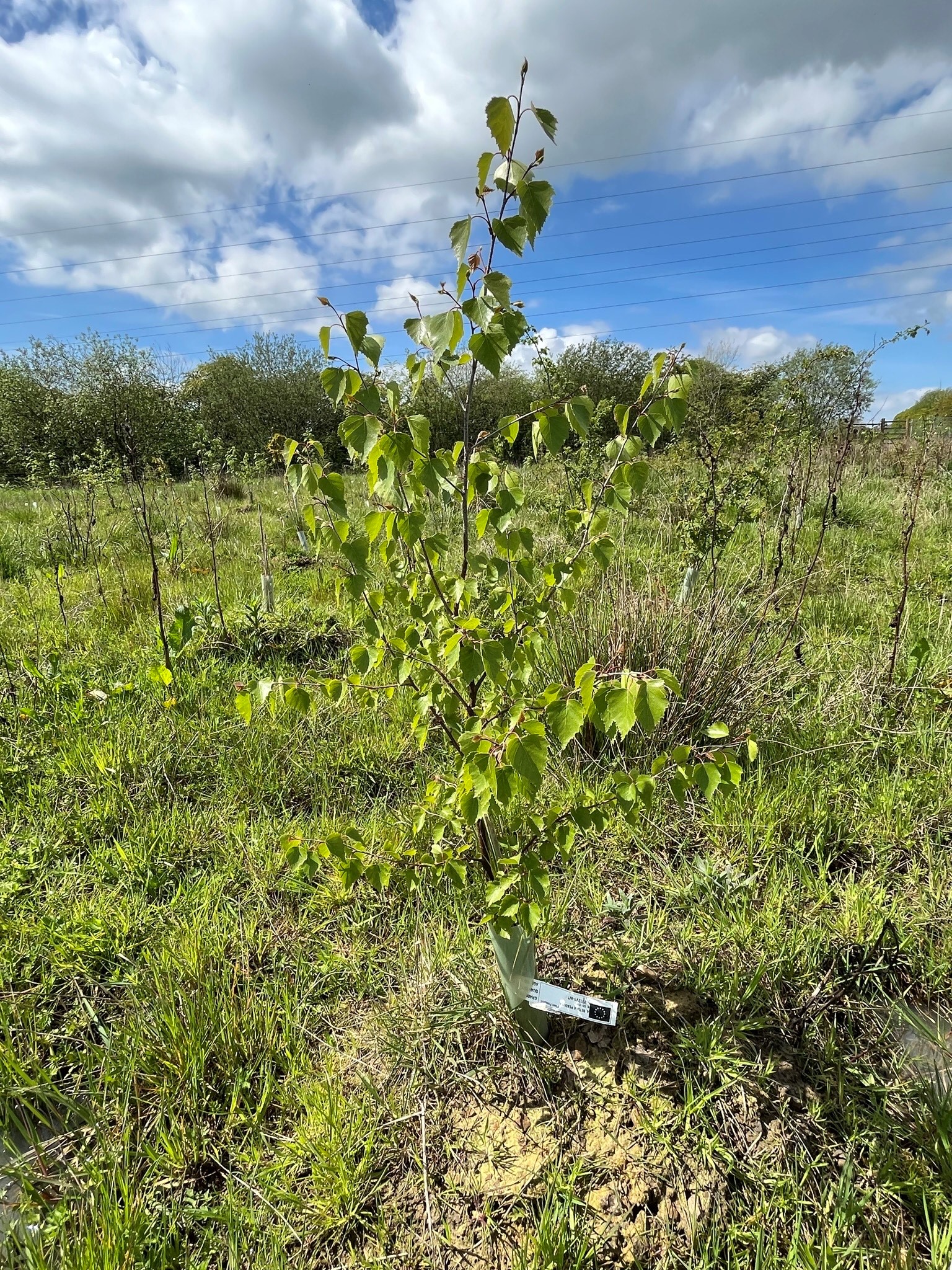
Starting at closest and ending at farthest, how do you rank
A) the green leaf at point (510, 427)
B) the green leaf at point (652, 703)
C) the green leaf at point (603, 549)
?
the green leaf at point (652, 703), the green leaf at point (510, 427), the green leaf at point (603, 549)

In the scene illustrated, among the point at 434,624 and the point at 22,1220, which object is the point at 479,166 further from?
the point at 22,1220

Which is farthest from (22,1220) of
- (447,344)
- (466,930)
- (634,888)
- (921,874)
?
(921,874)

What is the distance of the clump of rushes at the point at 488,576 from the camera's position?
3.43 ft

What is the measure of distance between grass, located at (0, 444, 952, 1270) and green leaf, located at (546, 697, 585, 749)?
1145mm

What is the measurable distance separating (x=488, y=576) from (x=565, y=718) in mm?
630

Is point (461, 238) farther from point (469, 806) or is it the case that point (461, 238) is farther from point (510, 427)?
point (469, 806)

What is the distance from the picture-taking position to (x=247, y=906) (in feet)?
7.23

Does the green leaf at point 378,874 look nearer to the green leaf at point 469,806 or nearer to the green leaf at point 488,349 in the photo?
the green leaf at point 469,806

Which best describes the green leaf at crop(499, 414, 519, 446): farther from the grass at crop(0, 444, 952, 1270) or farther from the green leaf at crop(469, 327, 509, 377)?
the grass at crop(0, 444, 952, 1270)

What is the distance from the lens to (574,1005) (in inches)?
59.1

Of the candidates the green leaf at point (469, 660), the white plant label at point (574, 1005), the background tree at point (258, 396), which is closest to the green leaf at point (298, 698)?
the green leaf at point (469, 660)

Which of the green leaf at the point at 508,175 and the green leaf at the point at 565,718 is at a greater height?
the green leaf at the point at 508,175

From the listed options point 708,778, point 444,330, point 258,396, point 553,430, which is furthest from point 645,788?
point 258,396

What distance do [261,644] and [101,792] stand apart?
4.78 feet
